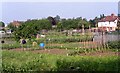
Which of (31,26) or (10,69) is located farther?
(31,26)

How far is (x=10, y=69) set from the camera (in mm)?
8227

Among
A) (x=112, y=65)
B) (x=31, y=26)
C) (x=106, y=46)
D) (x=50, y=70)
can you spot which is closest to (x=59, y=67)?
(x=50, y=70)

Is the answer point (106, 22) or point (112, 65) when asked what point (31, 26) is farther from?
point (106, 22)

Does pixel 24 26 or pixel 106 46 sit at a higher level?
pixel 24 26

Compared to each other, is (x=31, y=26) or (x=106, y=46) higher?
(x=31, y=26)

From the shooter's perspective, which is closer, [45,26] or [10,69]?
[10,69]

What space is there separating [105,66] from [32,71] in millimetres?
2224

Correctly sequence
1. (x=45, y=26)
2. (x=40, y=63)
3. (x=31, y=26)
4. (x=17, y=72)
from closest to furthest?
(x=17, y=72) → (x=40, y=63) → (x=31, y=26) → (x=45, y=26)

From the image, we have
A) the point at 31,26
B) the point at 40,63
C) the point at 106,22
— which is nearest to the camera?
the point at 40,63

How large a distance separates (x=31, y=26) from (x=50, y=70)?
40.1 ft

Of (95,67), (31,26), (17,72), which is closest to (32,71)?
(17,72)

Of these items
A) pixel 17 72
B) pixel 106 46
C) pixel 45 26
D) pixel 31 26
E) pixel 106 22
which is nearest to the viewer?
pixel 17 72

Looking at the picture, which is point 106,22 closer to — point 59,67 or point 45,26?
point 45,26

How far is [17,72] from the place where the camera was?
7953 millimetres
